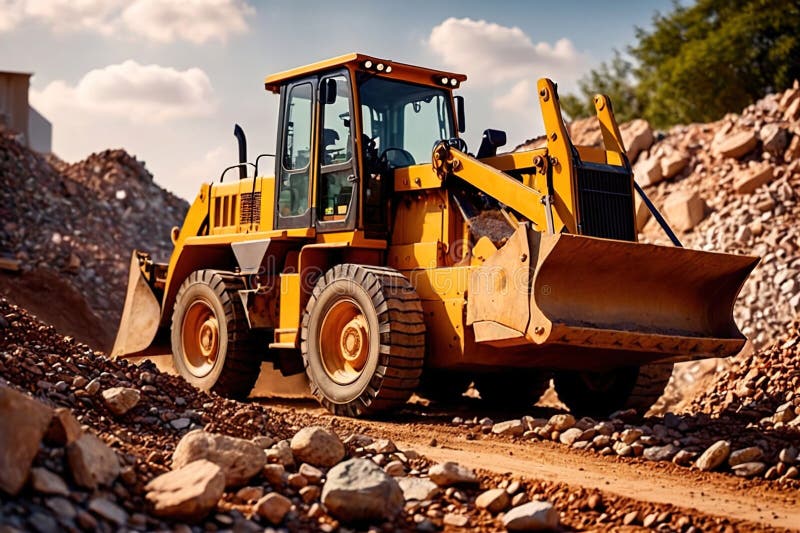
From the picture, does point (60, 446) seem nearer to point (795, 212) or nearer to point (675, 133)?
point (795, 212)

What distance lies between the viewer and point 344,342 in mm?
9266

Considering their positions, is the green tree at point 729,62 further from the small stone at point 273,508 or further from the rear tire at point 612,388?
the small stone at point 273,508

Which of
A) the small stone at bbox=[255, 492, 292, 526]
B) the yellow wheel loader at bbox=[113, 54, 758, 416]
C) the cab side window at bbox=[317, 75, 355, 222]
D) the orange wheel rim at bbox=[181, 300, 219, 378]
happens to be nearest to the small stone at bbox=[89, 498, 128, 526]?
the small stone at bbox=[255, 492, 292, 526]

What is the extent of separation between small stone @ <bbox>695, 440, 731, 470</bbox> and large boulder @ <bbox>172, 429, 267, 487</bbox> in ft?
10.4

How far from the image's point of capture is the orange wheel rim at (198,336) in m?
11.1

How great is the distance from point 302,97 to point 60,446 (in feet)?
20.3

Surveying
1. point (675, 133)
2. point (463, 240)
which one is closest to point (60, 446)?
point (463, 240)

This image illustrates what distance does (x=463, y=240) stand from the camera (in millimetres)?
9273

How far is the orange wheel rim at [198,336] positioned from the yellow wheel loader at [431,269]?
0.05 ft

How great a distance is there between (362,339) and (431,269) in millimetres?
868

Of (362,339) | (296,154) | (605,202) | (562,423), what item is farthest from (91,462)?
(296,154)

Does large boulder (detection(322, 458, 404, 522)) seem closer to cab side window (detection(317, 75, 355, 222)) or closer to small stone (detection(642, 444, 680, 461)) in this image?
small stone (detection(642, 444, 680, 461))

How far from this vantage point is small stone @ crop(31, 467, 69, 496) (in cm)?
443

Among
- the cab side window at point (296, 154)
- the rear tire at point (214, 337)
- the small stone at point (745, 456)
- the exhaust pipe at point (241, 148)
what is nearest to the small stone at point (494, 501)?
the small stone at point (745, 456)
